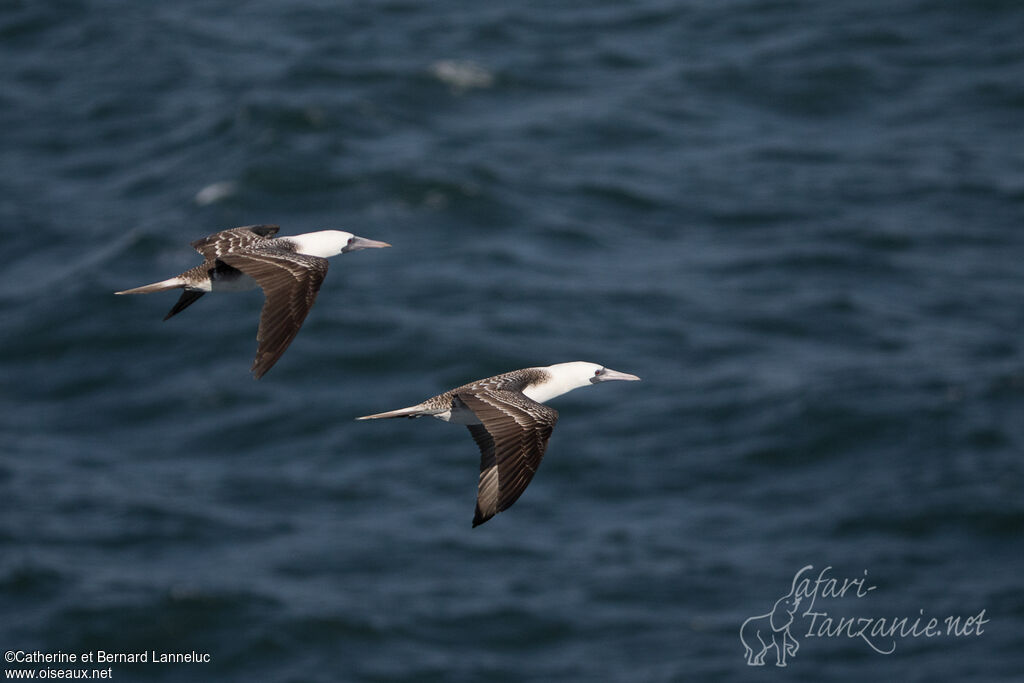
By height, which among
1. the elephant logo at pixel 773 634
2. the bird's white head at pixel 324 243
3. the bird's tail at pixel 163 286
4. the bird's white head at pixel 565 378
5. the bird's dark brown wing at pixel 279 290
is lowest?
the elephant logo at pixel 773 634

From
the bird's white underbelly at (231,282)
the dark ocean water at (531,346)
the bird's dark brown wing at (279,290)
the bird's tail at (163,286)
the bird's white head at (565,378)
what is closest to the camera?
the bird's dark brown wing at (279,290)

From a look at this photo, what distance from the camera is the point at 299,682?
131 feet

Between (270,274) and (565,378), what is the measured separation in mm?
3717

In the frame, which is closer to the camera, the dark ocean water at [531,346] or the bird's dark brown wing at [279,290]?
the bird's dark brown wing at [279,290]

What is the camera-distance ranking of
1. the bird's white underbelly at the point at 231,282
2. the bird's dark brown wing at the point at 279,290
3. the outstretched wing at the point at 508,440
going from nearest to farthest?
the bird's dark brown wing at the point at 279,290, the outstretched wing at the point at 508,440, the bird's white underbelly at the point at 231,282

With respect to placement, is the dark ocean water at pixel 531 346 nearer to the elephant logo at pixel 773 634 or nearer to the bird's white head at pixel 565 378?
the elephant logo at pixel 773 634

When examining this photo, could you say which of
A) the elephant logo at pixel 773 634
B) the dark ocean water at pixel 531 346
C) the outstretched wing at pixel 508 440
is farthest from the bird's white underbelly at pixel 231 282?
the elephant logo at pixel 773 634

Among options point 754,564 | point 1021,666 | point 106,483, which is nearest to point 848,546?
point 754,564

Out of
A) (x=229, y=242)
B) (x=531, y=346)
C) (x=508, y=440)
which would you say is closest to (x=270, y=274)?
(x=229, y=242)

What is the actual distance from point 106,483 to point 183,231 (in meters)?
11.5

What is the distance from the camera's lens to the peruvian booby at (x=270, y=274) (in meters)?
12.2

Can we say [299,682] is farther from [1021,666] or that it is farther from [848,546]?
[1021,666]

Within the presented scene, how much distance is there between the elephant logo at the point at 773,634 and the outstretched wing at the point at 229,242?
1131 inches

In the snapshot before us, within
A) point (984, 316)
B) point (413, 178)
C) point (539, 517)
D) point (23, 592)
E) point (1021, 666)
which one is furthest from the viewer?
point (413, 178)
